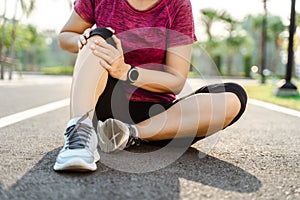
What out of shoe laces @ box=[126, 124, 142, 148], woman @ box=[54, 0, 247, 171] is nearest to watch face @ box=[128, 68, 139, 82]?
woman @ box=[54, 0, 247, 171]

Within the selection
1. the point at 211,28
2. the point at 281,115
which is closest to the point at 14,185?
the point at 281,115

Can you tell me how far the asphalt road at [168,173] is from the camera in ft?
4.39

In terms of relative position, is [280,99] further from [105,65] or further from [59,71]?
[59,71]

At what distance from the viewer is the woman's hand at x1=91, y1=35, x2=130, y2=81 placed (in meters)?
1.77

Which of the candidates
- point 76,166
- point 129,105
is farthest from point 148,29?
point 76,166

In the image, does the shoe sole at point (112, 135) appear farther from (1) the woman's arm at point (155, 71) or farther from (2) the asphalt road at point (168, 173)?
(1) the woman's arm at point (155, 71)

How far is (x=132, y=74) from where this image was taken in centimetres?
195

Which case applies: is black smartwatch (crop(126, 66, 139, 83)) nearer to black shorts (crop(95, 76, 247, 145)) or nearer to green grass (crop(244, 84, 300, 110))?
black shorts (crop(95, 76, 247, 145))

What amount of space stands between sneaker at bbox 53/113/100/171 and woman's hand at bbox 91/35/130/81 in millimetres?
216

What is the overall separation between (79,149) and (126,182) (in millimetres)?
225

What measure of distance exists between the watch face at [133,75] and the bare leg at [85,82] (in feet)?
0.54

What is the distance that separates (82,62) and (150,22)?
437 mm

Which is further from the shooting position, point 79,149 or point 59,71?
point 59,71

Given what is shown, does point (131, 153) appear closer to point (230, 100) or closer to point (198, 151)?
point (198, 151)
